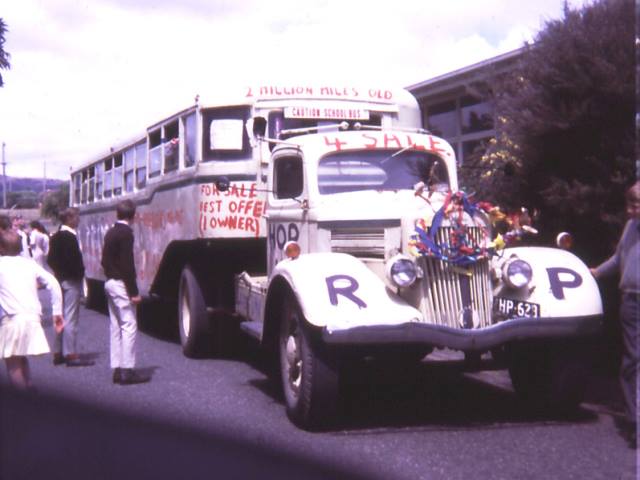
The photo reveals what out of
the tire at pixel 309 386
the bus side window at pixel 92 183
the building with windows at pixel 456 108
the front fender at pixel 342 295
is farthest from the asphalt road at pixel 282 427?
the building with windows at pixel 456 108

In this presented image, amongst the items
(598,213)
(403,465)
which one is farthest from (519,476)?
(598,213)

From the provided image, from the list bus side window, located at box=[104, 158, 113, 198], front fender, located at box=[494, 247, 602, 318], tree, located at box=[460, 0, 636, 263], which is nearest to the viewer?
front fender, located at box=[494, 247, 602, 318]

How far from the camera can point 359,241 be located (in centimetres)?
716

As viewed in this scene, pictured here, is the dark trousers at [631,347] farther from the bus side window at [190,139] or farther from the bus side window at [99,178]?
the bus side window at [99,178]

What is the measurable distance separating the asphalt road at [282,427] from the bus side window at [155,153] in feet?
7.44

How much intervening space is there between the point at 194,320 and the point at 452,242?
3.95 metres

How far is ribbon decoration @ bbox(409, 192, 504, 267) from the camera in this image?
6637 mm

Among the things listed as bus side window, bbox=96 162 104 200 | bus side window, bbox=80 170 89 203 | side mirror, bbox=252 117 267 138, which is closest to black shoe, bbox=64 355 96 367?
side mirror, bbox=252 117 267 138

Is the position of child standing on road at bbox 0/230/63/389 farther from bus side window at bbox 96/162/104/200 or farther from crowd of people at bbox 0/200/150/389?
bus side window at bbox 96/162/104/200

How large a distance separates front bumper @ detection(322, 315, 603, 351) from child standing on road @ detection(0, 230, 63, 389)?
2.12 meters

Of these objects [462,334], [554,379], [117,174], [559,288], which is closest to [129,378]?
[462,334]

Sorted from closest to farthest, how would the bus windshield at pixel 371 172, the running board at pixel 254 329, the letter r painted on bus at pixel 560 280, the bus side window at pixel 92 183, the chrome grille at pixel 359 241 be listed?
the letter r painted on bus at pixel 560 280
the chrome grille at pixel 359 241
the running board at pixel 254 329
the bus windshield at pixel 371 172
the bus side window at pixel 92 183

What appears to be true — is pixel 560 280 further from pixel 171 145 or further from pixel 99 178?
pixel 99 178

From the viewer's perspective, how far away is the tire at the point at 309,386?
6.15 m
